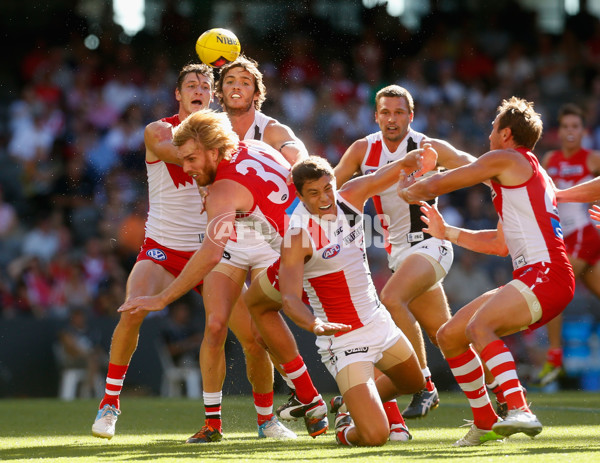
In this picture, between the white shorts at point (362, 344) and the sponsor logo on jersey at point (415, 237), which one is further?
the sponsor logo on jersey at point (415, 237)

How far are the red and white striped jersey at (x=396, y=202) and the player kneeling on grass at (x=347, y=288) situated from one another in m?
1.52

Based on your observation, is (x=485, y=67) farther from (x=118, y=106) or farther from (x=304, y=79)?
(x=118, y=106)

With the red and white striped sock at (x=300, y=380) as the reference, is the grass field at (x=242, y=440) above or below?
below

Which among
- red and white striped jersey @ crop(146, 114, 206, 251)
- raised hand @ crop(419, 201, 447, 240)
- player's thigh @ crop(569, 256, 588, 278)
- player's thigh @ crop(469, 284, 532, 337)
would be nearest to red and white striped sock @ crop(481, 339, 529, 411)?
player's thigh @ crop(469, 284, 532, 337)

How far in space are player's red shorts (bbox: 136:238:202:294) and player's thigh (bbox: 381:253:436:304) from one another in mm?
1477

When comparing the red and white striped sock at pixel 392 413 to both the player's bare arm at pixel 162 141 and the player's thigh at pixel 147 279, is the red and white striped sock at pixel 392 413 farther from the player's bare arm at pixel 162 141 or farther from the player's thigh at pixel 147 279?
the player's bare arm at pixel 162 141

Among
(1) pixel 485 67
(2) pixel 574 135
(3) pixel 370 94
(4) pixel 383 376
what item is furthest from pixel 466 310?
(1) pixel 485 67

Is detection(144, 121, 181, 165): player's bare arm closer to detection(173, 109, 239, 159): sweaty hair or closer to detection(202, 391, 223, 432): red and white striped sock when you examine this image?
detection(173, 109, 239, 159): sweaty hair

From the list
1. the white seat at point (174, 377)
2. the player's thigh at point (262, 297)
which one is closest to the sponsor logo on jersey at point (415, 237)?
the player's thigh at point (262, 297)

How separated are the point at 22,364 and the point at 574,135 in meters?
7.25

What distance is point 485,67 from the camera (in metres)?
17.9

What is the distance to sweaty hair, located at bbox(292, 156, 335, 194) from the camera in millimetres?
6211

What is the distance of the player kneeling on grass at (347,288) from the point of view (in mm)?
6266

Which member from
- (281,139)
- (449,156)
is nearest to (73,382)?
(281,139)
